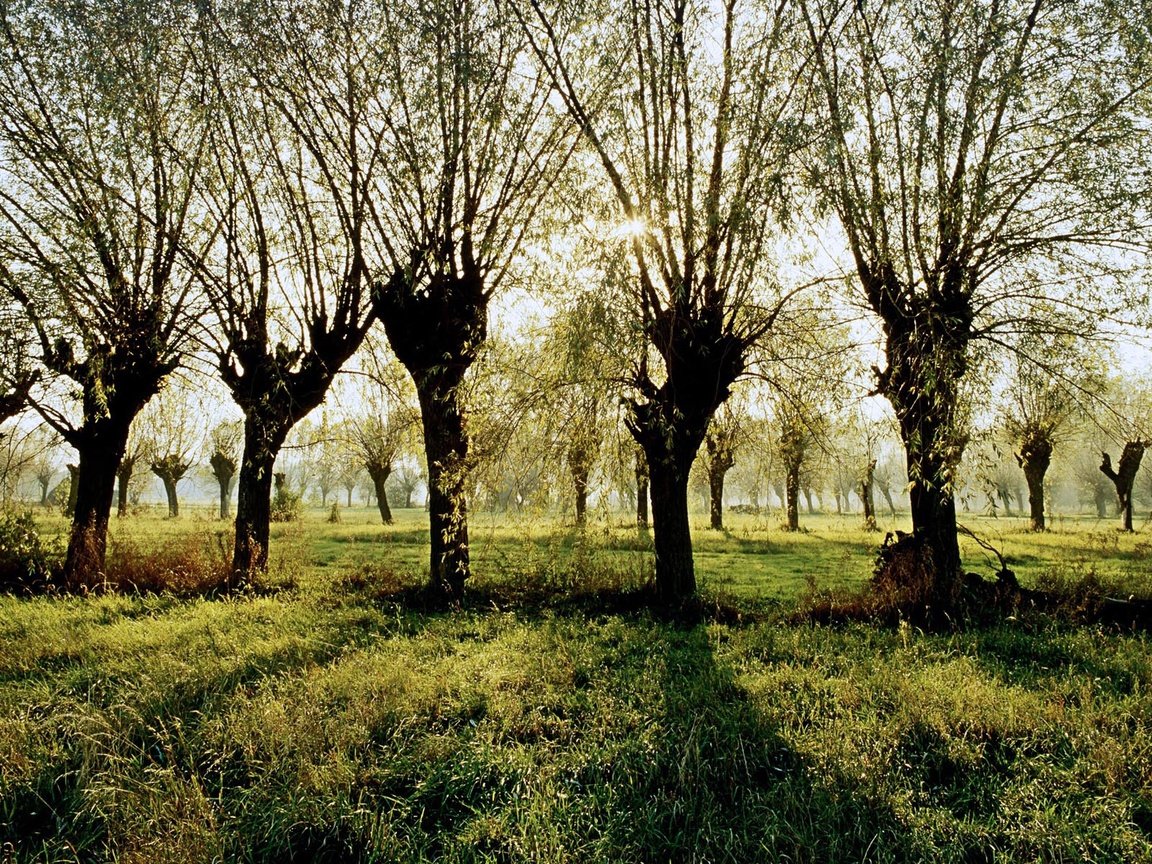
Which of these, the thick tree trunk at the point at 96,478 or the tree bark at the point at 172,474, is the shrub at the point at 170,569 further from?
the tree bark at the point at 172,474

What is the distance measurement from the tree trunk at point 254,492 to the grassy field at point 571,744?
3481mm

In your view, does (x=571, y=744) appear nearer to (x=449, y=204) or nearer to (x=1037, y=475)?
(x=449, y=204)

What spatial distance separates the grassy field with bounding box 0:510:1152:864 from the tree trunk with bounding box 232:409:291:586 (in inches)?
137

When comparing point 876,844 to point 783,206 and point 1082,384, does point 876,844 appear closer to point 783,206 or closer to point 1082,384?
point 783,206

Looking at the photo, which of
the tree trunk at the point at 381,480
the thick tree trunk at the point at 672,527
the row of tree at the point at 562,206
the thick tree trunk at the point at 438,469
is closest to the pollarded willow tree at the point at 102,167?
the row of tree at the point at 562,206

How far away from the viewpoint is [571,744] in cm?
492

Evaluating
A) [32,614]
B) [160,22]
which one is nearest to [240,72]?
[160,22]

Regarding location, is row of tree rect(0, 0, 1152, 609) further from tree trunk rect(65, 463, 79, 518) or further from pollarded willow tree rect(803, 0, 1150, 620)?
tree trunk rect(65, 463, 79, 518)

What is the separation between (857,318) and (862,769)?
303 inches

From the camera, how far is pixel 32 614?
903cm

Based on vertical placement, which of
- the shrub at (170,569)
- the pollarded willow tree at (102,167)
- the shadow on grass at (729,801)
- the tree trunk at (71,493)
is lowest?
the shadow on grass at (729,801)

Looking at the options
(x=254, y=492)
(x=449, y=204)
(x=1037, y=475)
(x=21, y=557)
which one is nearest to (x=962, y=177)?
(x=449, y=204)

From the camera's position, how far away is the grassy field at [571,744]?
12.3ft

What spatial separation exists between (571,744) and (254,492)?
393 inches
